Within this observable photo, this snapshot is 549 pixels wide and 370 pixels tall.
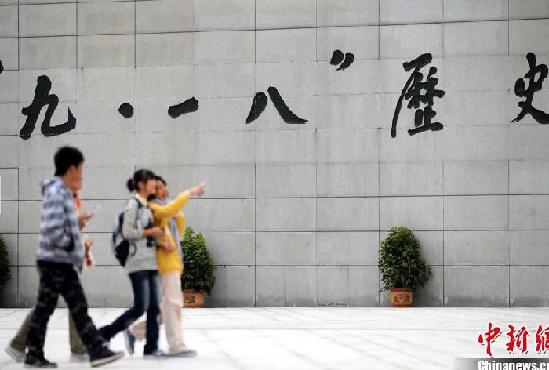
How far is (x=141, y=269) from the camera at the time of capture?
8914 mm

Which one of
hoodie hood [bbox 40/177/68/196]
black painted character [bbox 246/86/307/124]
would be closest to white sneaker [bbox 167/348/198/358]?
hoodie hood [bbox 40/177/68/196]

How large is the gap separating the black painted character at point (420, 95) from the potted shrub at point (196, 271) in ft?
12.2

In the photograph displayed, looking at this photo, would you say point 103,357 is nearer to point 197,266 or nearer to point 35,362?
point 35,362

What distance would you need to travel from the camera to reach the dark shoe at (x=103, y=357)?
7938mm

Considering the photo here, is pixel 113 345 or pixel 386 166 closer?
pixel 113 345

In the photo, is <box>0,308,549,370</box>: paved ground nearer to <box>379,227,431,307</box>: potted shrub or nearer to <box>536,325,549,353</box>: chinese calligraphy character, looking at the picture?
<box>536,325,549,353</box>: chinese calligraphy character

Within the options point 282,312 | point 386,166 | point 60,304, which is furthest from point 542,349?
point 60,304

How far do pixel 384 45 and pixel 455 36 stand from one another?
3.94ft

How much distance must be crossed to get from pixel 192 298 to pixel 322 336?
6.33m

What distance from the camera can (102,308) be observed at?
57.6ft

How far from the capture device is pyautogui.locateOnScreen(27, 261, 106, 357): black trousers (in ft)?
26.3

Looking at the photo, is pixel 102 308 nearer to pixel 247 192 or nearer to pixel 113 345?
pixel 247 192

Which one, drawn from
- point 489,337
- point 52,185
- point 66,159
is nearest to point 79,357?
point 52,185

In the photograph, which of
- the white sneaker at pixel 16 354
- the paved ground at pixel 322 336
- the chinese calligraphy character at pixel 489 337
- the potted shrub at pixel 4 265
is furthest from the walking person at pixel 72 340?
the potted shrub at pixel 4 265
